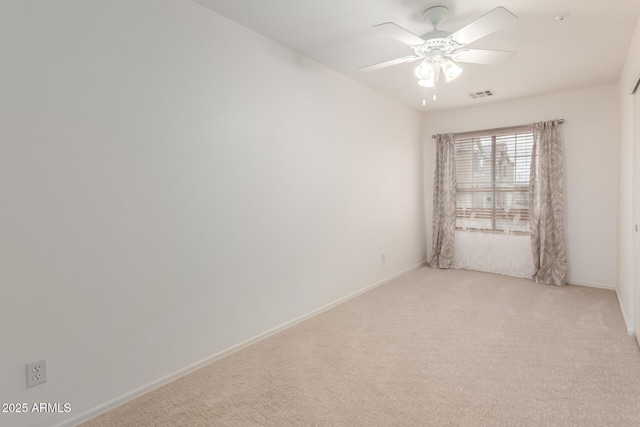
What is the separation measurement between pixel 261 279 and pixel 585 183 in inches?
165

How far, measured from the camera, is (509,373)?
2389mm

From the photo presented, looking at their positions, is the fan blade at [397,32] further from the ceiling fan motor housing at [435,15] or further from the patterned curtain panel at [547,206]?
the patterned curtain panel at [547,206]

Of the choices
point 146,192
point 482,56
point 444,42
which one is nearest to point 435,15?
point 444,42

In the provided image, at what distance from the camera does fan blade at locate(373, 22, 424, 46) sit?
2.18m

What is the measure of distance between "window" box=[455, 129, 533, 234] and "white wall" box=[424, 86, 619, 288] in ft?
1.41

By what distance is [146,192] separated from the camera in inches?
87.5

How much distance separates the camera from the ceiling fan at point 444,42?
86.3 inches

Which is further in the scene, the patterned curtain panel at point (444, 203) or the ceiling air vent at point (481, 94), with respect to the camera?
the patterned curtain panel at point (444, 203)

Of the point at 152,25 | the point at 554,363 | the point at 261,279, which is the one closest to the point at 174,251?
the point at 261,279

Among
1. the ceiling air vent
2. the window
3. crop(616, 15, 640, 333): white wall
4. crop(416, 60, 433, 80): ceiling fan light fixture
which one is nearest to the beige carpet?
crop(616, 15, 640, 333): white wall

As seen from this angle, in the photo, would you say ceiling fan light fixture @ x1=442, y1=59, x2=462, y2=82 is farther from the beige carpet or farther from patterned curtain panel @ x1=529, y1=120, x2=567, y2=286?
patterned curtain panel @ x1=529, y1=120, x2=567, y2=286

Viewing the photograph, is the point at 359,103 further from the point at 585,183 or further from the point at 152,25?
the point at 585,183

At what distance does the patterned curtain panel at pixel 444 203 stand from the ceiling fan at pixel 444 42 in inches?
110

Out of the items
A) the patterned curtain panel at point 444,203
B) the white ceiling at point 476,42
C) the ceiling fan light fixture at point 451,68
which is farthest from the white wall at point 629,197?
the patterned curtain panel at point 444,203
